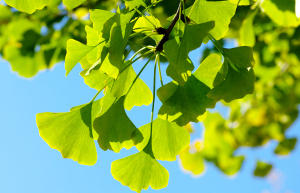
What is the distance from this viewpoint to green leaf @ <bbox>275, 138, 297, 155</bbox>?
2376 mm

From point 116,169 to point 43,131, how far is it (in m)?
0.18

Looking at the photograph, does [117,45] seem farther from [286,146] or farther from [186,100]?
[286,146]

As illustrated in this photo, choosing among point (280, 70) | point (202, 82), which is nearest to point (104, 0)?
point (202, 82)

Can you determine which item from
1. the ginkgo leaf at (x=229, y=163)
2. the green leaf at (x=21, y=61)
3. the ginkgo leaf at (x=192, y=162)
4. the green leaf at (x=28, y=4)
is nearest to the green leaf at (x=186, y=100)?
the green leaf at (x=28, y=4)

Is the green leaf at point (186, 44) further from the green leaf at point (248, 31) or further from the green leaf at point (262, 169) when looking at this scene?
the green leaf at point (262, 169)

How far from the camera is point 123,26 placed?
1.81 feet

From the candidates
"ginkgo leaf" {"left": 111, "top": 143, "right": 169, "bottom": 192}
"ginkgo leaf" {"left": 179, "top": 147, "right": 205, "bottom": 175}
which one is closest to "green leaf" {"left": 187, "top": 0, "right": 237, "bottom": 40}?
"ginkgo leaf" {"left": 111, "top": 143, "right": 169, "bottom": 192}

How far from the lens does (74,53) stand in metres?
0.60

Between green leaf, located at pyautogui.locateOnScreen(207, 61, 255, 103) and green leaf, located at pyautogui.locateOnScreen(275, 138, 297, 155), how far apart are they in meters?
2.04

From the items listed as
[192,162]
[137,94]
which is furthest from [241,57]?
[192,162]

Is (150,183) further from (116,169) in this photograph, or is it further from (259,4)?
(259,4)

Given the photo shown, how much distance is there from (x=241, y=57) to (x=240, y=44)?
856 millimetres

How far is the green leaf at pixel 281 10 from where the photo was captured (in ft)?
3.38

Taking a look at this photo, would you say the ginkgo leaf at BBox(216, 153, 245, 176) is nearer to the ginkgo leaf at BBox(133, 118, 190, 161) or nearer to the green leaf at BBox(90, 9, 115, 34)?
the ginkgo leaf at BBox(133, 118, 190, 161)
